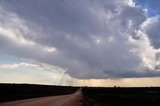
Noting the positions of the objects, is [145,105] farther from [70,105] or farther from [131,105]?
[70,105]

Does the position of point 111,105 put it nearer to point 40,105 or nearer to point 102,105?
point 102,105

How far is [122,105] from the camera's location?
3500 centimetres

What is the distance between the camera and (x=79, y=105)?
1204 inches

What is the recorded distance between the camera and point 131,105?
34438 millimetres

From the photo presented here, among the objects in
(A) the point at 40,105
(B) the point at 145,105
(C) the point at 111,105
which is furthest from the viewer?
(C) the point at 111,105

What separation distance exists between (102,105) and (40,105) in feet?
32.4

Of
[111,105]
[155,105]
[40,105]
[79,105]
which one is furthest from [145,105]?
[40,105]

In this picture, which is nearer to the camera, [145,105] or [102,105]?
[145,105]

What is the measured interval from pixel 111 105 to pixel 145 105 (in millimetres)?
3836

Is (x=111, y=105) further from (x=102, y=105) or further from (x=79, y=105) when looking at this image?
(x=79, y=105)

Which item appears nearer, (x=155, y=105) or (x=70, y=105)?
(x=70, y=105)

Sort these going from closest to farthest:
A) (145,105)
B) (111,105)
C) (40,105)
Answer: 1. (40,105)
2. (145,105)
3. (111,105)

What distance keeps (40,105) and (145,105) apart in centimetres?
1063

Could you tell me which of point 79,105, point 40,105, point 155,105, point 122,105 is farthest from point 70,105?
point 155,105
